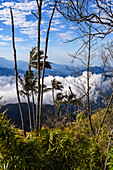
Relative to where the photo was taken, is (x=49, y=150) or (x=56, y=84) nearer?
(x=49, y=150)

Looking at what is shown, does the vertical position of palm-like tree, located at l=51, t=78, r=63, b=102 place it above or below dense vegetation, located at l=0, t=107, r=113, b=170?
above

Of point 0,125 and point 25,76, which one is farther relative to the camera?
point 25,76

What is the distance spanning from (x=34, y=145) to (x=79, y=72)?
288 cm

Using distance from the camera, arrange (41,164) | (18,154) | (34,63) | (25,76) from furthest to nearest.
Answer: (25,76), (34,63), (41,164), (18,154)

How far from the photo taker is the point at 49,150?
2.05 meters

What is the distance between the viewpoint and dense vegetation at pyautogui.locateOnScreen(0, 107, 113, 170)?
68.8 inches

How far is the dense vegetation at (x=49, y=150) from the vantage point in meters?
1.75

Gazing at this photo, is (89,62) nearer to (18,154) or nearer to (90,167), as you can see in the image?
(90,167)

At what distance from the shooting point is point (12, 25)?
5227 mm

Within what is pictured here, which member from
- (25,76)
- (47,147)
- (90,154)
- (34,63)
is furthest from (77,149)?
(25,76)

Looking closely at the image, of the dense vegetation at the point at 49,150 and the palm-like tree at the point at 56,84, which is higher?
the palm-like tree at the point at 56,84

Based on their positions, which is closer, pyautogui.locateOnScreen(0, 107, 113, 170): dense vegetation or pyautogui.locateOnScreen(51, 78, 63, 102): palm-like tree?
pyautogui.locateOnScreen(0, 107, 113, 170): dense vegetation

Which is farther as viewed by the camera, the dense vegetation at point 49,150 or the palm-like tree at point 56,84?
the palm-like tree at point 56,84

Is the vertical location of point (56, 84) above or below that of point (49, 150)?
above
